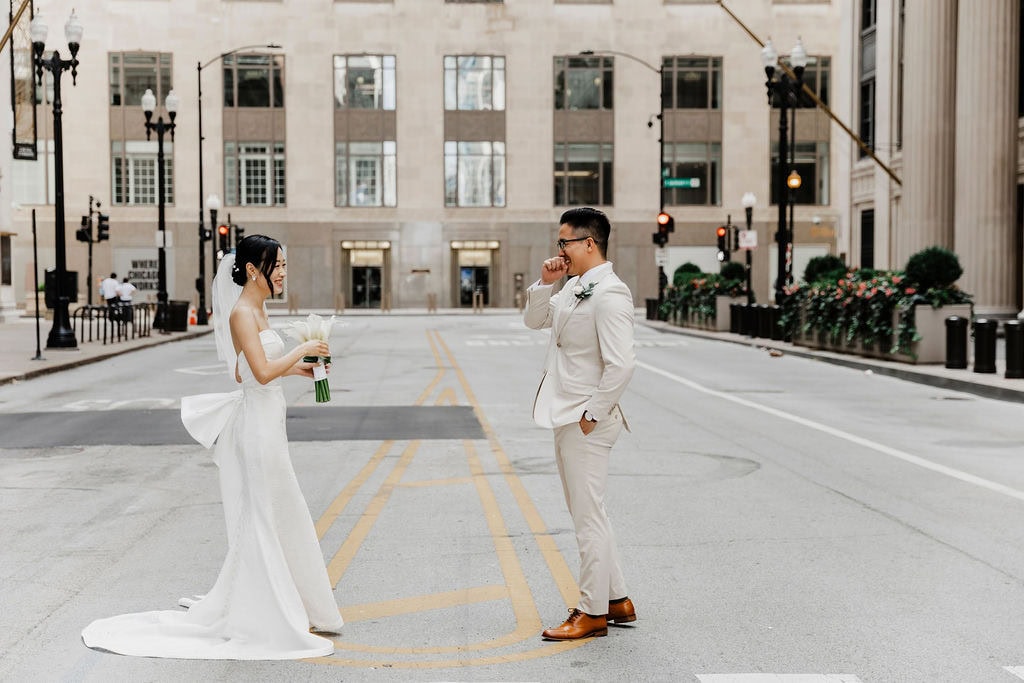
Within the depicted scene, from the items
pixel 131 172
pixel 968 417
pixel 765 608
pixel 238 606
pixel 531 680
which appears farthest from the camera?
pixel 131 172

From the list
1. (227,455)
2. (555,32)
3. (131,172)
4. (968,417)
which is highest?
(555,32)

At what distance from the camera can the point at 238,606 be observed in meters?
5.79

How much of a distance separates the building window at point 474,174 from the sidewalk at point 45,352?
102 ft

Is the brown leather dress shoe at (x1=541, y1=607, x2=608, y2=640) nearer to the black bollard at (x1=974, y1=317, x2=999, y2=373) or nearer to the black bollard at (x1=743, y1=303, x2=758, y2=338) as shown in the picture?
the black bollard at (x1=974, y1=317, x2=999, y2=373)

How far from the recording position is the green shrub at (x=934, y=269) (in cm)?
2389

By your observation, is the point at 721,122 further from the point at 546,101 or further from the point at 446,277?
the point at 446,277

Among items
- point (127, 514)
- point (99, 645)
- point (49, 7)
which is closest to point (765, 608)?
point (99, 645)

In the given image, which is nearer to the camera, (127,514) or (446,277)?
(127,514)

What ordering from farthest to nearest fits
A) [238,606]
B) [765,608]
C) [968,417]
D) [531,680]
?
[968,417]
[765,608]
[238,606]
[531,680]

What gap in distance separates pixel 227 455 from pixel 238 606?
73 cm

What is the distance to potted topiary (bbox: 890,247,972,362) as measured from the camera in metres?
23.7

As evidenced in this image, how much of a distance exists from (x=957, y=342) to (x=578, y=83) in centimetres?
5116

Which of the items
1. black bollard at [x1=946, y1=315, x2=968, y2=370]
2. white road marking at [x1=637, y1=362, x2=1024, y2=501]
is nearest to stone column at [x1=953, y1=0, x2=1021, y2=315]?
black bollard at [x1=946, y1=315, x2=968, y2=370]

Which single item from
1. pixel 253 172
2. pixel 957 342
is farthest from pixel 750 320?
pixel 253 172
